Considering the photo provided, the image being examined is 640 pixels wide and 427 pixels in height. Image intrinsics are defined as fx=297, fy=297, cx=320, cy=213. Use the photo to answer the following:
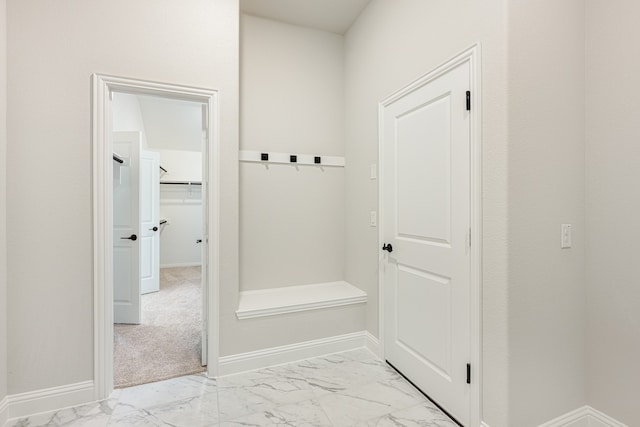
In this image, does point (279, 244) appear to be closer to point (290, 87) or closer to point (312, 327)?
point (312, 327)

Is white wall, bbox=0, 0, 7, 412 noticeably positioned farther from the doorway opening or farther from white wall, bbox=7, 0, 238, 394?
the doorway opening

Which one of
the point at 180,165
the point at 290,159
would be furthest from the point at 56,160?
the point at 180,165

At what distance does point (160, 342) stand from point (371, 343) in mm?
1889

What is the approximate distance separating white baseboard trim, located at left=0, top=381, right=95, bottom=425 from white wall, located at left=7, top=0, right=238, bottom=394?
0.13ft

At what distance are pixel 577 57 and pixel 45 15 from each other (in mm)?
3051

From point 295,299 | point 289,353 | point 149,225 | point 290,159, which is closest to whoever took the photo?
point 289,353

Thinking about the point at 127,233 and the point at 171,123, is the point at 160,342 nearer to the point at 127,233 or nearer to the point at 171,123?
the point at 127,233

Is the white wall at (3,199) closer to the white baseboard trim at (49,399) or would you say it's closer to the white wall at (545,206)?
the white baseboard trim at (49,399)

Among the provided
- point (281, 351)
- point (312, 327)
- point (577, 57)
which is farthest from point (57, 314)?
point (577, 57)

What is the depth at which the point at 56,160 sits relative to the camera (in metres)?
1.81

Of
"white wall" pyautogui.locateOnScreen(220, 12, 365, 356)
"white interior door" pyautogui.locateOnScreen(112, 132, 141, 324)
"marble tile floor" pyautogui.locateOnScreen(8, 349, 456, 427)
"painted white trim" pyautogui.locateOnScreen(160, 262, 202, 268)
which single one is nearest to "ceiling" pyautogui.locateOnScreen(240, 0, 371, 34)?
"white wall" pyautogui.locateOnScreen(220, 12, 365, 356)

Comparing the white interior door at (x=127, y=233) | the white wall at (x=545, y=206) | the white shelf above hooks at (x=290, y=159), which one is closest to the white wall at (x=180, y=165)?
the white interior door at (x=127, y=233)

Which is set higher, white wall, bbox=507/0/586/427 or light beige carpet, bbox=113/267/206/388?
white wall, bbox=507/0/586/427

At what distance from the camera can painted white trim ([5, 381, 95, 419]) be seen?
5.71 ft
